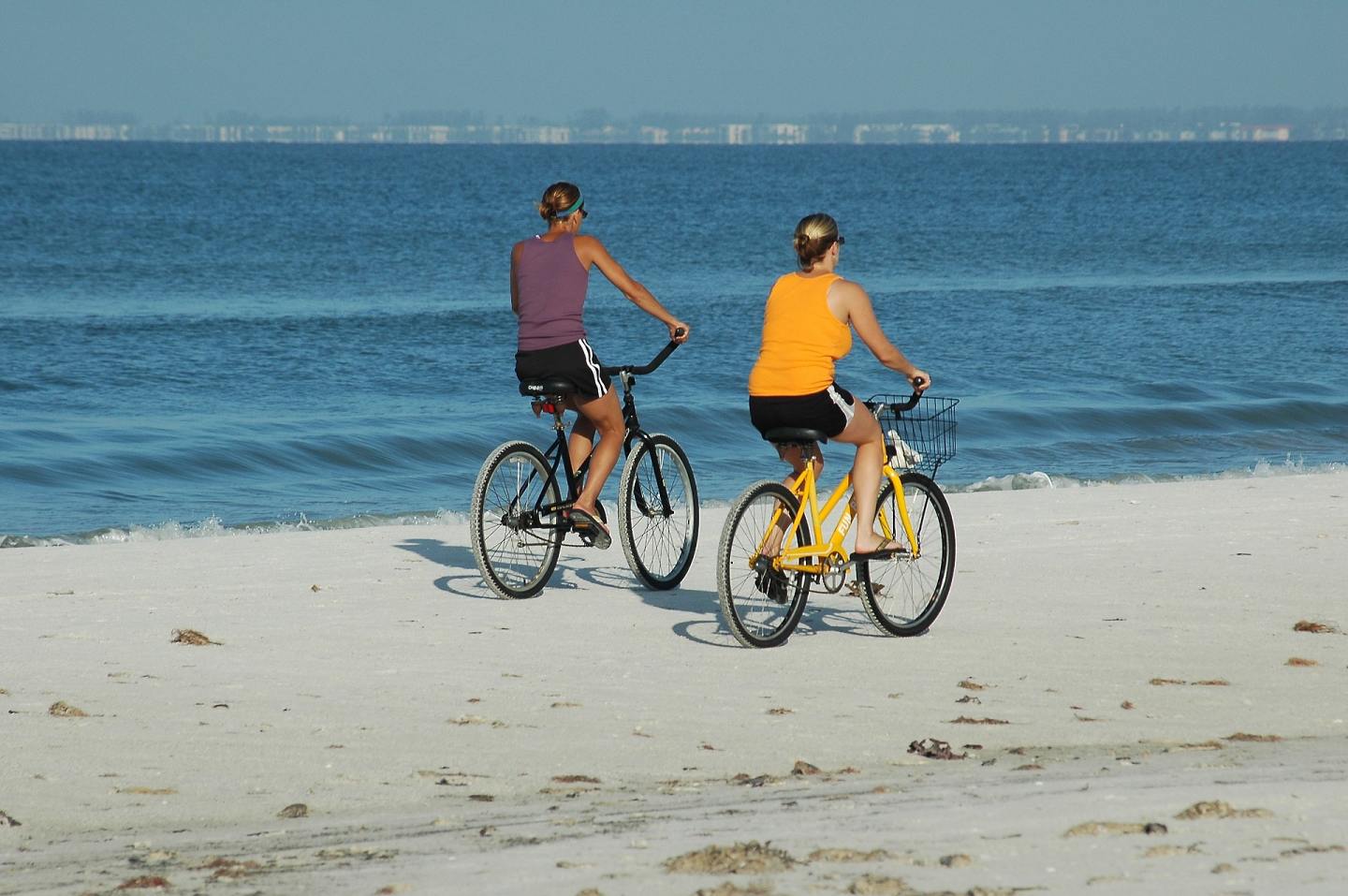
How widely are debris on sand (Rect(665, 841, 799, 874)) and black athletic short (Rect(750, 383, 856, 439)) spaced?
2.97 metres

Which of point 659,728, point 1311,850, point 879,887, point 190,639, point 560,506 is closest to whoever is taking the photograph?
point 879,887

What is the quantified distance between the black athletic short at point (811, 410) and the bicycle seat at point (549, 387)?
4.24 ft

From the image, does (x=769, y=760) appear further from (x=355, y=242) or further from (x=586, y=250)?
(x=355, y=242)

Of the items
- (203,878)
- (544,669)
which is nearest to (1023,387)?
(544,669)

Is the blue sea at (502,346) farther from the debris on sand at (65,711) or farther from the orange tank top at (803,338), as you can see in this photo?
the orange tank top at (803,338)

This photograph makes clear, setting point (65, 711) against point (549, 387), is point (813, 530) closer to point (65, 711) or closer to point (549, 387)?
point (549, 387)

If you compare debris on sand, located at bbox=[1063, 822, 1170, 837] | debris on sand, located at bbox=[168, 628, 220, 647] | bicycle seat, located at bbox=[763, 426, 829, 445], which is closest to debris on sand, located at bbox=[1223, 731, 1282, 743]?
debris on sand, located at bbox=[1063, 822, 1170, 837]

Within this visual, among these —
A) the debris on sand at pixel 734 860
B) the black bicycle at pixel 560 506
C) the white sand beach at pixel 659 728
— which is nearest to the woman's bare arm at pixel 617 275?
the black bicycle at pixel 560 506

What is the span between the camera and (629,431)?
27.0 feet

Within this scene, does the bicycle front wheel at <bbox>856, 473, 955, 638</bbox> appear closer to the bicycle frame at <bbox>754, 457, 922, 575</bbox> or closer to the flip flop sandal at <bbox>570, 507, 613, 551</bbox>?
the bicycle frame at <bbox>754, 457, 922, 575</bbox>

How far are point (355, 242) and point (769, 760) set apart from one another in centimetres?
4991

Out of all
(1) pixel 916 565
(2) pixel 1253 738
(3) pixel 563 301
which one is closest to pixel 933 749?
(2) pixel 1253 738

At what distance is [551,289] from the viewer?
777 cm

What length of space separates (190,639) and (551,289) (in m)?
2.35
